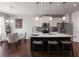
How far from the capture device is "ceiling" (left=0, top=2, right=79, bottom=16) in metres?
2.58

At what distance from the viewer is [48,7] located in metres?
2.71

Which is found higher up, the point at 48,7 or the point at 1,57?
the point at 48,7

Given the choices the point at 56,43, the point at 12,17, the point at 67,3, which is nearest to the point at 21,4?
the point at 12,17

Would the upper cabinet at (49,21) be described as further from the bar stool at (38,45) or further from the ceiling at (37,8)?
the bar stool at (38,45)

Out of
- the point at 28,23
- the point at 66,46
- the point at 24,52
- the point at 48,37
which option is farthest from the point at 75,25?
the point at 24,52

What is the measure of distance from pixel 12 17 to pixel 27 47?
33.9 inches

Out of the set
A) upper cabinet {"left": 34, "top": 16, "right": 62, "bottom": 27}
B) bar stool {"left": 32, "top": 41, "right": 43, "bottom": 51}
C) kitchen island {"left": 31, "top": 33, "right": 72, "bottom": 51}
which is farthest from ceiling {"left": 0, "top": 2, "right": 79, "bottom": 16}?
bar stool {"left": 32, "top": 41, "right": 43, "bottom": 51}

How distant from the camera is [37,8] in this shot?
271cm

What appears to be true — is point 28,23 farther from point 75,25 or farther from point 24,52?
point 75,25

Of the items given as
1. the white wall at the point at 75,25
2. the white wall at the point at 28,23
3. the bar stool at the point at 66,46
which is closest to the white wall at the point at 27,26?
the white wall at the point at 28,23

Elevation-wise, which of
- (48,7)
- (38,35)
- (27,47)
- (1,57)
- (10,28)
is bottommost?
(1,57)

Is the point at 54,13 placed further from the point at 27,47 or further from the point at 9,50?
the point at 9,50

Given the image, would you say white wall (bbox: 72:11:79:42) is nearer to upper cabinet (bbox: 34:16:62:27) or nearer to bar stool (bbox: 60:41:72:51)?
bar stool (bbox: 60:41:72:51)

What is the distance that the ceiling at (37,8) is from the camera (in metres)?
2.58
